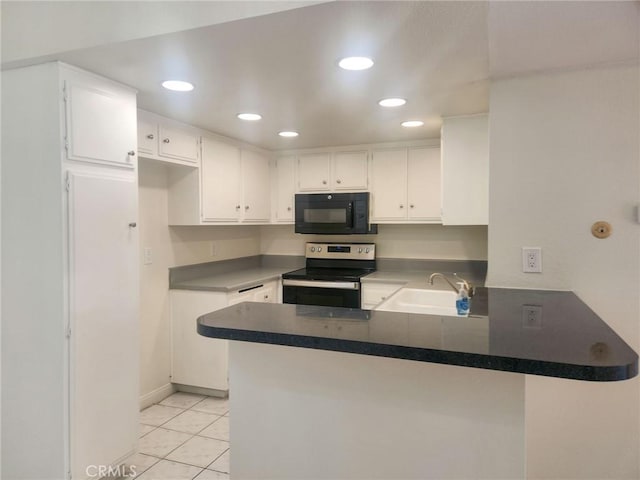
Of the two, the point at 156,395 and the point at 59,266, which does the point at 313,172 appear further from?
the point at 59,266

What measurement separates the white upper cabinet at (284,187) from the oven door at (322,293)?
713mm

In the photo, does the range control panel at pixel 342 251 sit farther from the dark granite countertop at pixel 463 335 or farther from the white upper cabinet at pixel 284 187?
the dark granite countertop at pixel 463 335

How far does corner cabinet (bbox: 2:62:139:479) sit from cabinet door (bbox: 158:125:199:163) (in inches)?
27.4

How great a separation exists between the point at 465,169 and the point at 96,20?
2177 mm

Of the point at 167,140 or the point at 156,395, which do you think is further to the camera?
the point at 156,395

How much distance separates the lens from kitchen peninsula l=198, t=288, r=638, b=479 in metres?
1.03

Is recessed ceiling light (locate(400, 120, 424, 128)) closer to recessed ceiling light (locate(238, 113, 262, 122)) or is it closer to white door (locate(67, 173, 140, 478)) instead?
recessed ceiling light (locate(238, 113, 262, 122))

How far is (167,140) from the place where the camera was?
2838 mm

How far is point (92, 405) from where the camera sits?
6.56 ft

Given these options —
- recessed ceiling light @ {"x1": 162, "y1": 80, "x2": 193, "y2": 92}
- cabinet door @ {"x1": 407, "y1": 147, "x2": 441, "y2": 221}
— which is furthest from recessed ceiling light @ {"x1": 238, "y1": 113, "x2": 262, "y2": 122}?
cabinet door @ {"x1": 407, "y1": 147, "x2": 441, "y2": 221}

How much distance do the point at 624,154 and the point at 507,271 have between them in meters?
0.69

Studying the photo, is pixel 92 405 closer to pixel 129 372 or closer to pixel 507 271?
pixel 129 372

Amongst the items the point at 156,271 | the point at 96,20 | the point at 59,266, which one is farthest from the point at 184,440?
the point at 96,20
